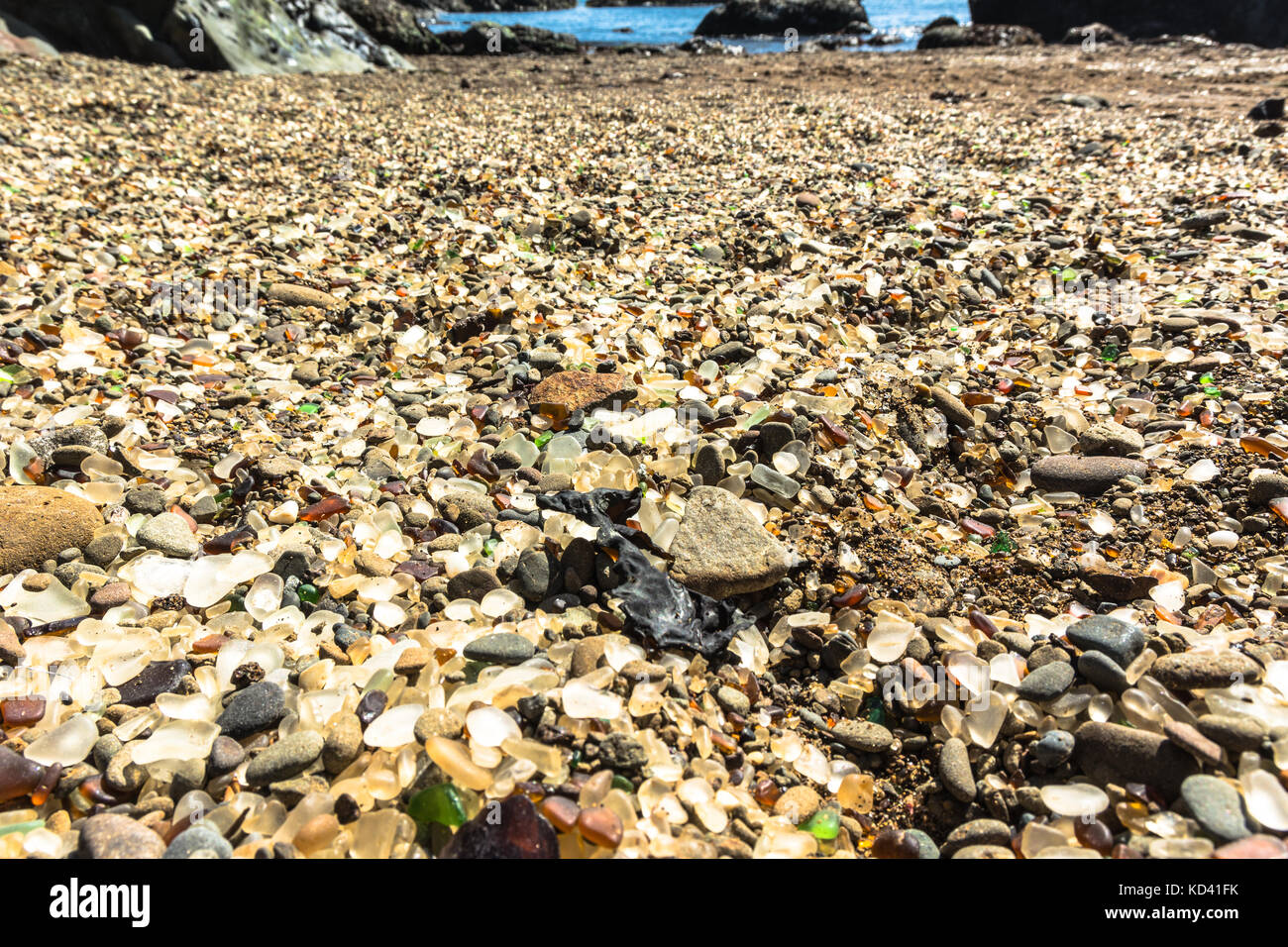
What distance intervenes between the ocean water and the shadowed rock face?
12.0 ft

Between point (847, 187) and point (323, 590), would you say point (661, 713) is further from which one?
point (847, 187)

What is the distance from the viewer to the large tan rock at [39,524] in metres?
2.24

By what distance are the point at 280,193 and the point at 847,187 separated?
4.28 metres

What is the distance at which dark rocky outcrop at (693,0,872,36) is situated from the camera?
2898 cm

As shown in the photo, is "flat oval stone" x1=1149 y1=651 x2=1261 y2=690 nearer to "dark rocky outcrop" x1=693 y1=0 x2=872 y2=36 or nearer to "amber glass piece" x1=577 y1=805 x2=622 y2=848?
"amber glass piece" x1=577 y1=805 x2=622 y2=848

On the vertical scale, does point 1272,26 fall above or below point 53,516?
above

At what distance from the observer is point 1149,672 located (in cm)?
186

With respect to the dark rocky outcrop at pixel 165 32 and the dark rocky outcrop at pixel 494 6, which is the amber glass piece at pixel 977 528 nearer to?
the dark rocky outcrop at pixel 165 32

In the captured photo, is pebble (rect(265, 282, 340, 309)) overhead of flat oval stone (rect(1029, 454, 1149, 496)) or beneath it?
overhead

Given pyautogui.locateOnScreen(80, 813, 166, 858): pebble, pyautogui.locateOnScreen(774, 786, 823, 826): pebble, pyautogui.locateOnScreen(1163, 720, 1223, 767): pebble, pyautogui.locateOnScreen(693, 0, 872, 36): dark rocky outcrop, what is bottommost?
pyautogui.locateOnScreen(774, 786, 823, 826): pebble

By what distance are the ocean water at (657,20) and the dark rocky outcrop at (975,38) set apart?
1620 millimetres

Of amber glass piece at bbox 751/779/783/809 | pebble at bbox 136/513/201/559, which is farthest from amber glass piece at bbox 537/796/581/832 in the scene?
pebble at bbox 136/513/201/559

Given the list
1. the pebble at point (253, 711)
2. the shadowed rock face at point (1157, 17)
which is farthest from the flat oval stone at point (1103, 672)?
the shadowed rock face at point (1157, 17)
